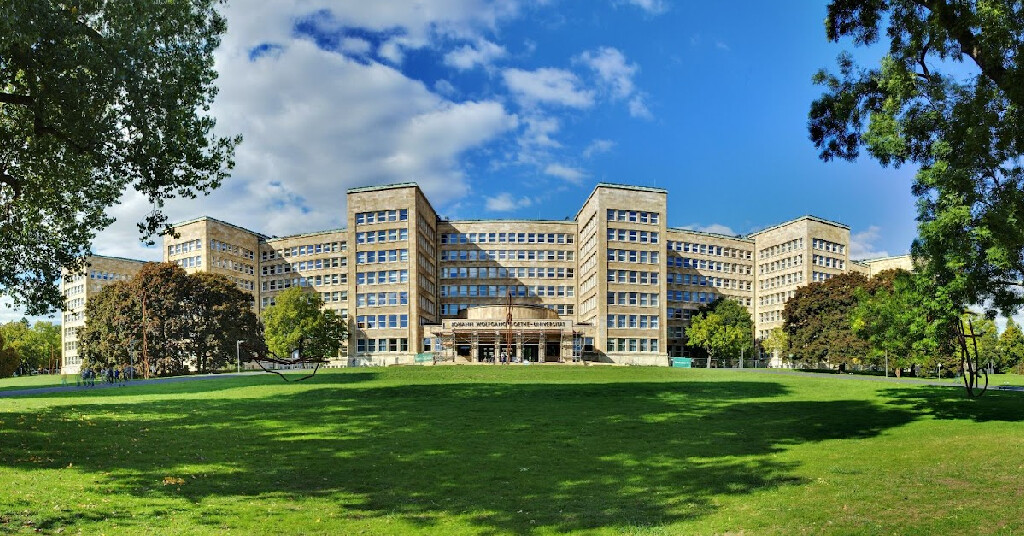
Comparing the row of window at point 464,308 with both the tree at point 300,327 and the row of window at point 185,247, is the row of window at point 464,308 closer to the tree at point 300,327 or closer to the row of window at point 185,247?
the tree at point 300,327

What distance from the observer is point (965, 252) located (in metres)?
24.8

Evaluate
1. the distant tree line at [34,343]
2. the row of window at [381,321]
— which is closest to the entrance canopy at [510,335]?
the row of window at [381,321]

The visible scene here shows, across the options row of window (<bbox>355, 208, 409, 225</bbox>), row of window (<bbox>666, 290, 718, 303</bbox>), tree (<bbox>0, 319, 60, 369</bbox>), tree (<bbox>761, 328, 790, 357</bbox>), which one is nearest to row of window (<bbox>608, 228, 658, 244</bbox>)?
row of window (<bbox>666, 290, 718, 303</bbox>)

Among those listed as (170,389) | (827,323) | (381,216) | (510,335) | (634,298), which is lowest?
(170,389)

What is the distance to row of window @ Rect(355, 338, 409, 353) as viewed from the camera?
102312 millimetres

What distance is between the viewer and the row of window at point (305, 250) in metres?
123

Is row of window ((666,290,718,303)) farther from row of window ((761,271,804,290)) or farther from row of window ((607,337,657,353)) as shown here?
row of window ((607,337,657,353))

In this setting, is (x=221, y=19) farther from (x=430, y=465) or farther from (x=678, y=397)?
(x=678, y=397)

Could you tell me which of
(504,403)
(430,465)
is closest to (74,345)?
(504,403)

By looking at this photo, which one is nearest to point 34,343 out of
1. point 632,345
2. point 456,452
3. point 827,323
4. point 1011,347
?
point 632,345

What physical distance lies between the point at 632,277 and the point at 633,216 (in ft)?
31.5

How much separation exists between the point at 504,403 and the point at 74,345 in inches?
5551

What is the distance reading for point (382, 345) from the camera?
103m

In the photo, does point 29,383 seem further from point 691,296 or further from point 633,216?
point 691,296
